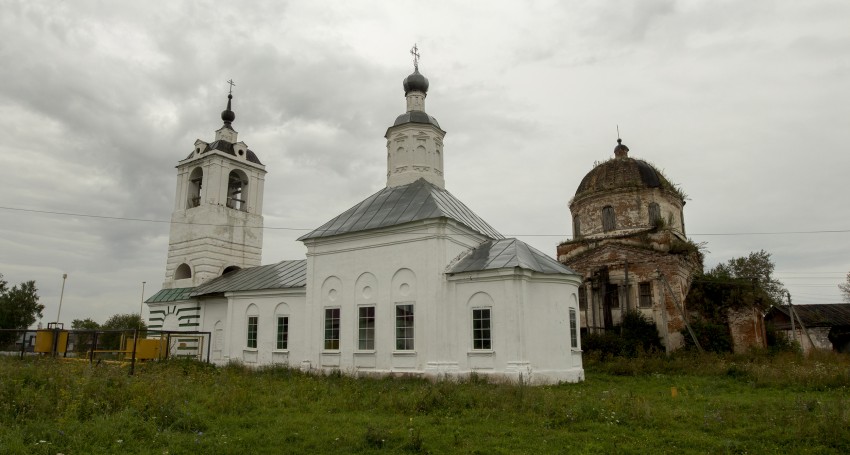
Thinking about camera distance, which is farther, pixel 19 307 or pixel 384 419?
pixel 19 307

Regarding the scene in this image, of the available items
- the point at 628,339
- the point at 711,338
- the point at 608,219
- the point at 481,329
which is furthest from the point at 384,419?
the point at 608,219

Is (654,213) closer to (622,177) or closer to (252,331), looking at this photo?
(622,177)

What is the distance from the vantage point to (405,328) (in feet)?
54.5

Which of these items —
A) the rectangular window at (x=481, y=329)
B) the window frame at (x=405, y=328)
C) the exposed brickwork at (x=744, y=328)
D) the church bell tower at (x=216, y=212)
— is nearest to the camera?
the rectangular window at (x=481, y=329)

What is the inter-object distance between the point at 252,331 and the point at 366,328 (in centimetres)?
645

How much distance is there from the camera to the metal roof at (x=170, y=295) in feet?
82.7

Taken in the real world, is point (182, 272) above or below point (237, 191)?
below

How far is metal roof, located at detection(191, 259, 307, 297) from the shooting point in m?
21.1

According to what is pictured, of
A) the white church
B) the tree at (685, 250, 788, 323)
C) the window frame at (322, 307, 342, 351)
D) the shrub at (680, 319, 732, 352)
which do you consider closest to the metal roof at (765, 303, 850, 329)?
the tree at (685, 250, 788, 323)

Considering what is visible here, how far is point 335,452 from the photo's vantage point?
7.52 meters

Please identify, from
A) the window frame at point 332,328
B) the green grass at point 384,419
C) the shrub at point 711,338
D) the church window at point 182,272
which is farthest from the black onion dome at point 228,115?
the shrub at point 711,338

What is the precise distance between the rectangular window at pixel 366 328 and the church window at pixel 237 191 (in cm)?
1315

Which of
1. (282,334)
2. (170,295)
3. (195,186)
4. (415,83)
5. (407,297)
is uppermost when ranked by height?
(415,83)

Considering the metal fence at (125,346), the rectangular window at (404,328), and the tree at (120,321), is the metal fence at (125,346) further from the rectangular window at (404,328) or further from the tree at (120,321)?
the tree at (120,321)
